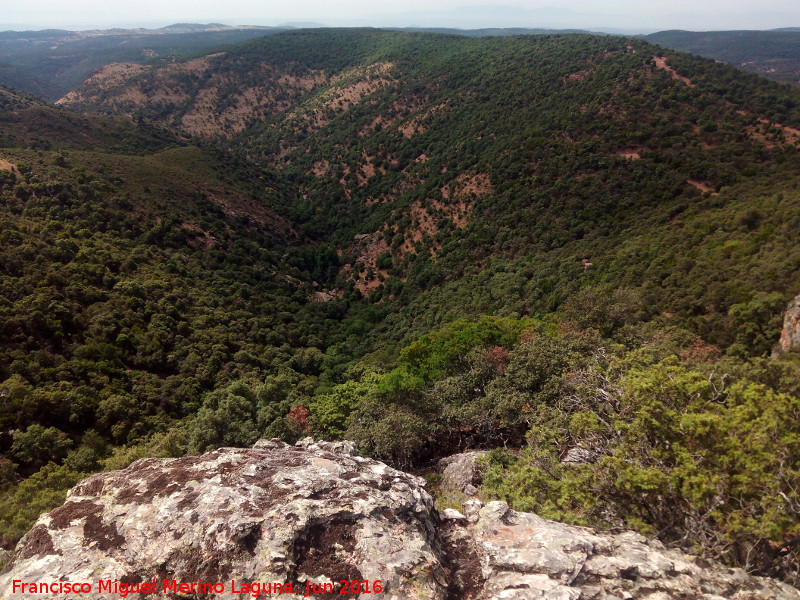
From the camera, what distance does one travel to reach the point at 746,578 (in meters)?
8.83

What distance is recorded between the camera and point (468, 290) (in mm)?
59469

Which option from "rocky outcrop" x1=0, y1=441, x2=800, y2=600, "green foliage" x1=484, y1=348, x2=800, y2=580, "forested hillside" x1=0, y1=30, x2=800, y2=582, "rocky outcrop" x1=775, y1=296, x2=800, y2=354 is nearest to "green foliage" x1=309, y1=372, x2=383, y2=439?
"forested hillside" x1=0, y1=30, x2=800, y2=582

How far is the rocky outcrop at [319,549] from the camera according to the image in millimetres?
8234

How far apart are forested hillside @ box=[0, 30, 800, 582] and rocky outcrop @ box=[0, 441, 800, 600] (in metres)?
2.66

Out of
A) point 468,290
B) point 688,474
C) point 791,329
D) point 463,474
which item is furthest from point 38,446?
point 468,290

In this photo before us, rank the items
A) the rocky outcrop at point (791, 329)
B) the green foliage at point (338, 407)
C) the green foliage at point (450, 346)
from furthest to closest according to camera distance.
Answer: the green foliage at point (450, 346)
the green foliage at point (338, 407)
the rocky outcrop at point (791, 329)

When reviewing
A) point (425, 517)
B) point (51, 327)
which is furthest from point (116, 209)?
point (425, 517)

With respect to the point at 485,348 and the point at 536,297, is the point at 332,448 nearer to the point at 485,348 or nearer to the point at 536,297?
the point at 485,348

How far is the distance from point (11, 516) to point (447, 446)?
21909 millimetres

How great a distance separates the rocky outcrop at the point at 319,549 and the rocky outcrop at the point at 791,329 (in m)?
22.7

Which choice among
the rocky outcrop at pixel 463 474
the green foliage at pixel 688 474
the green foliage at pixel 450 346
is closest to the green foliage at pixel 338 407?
the green foliage at pixel 450 346

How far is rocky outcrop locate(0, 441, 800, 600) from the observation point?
823 cm

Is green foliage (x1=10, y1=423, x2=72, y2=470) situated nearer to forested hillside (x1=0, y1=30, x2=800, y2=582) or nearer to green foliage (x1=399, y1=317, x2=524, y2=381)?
forested hillside (x1=0, y1=30, x2=800, y2=582)

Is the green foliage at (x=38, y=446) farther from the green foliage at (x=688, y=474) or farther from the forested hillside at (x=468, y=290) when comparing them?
the green foliage at (x=688, y=474)
